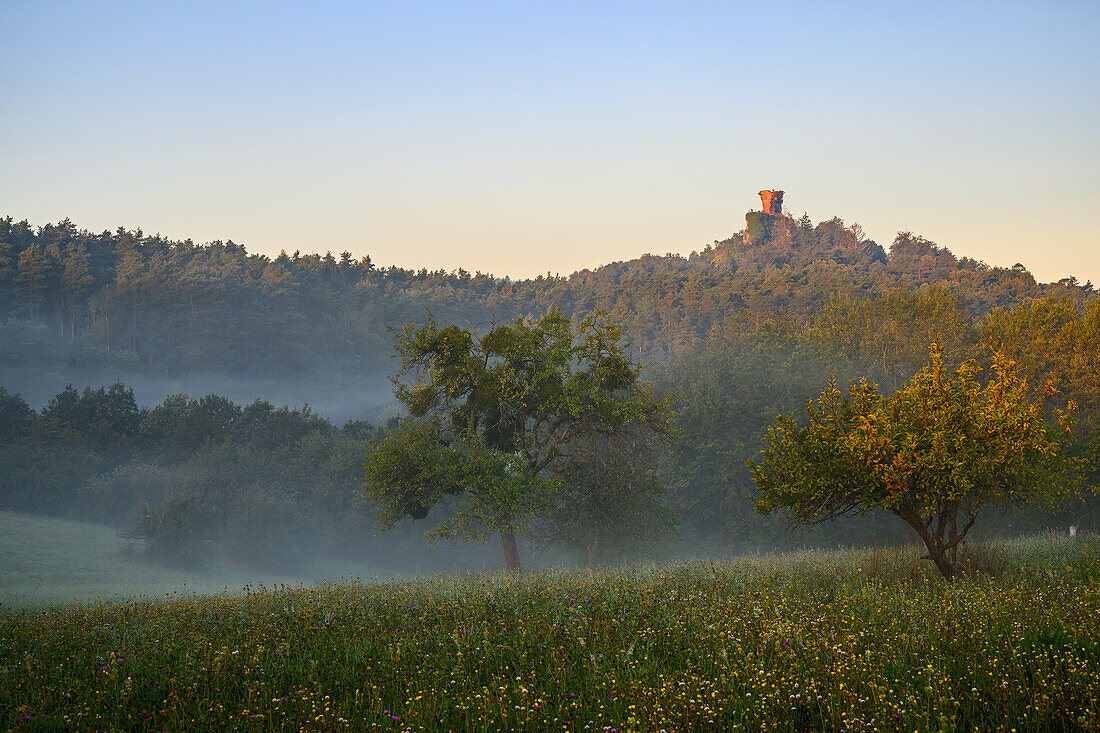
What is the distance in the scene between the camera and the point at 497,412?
31.1m

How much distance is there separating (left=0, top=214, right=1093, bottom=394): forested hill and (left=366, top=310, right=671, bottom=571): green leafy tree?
8486 cm

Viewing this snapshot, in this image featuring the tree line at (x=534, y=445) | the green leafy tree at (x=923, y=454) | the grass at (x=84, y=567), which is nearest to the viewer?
the green leafy tree at (x=923, y=454)

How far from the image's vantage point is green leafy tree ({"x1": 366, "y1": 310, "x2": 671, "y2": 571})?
2923cm

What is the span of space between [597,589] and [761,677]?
6719mm

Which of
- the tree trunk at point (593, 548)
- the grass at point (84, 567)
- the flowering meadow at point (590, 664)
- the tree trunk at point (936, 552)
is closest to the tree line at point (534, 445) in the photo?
the tree trunk at point (593, 548)

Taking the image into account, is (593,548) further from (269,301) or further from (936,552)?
(269,301)

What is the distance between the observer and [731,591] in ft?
40.5

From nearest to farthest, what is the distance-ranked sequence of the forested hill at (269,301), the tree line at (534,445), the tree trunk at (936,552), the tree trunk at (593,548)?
the tree trunk at (936,552), the tree line at (534,445), the tree trunk at (593,548), the forested hill at (269,301)

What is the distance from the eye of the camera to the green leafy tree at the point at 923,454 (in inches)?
576

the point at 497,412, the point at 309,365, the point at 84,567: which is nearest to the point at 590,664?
the point at 497,412

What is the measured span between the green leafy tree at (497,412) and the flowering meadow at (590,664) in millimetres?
17042

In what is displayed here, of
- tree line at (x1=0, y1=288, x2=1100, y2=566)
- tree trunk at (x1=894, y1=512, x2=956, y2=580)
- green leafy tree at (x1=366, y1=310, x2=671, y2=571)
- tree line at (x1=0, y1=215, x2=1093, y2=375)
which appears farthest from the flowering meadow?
tree line at (x1=0, y1=215, x2=1093, y2=375)

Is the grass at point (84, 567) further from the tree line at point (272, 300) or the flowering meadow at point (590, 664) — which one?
the tree line at point (272, 300)

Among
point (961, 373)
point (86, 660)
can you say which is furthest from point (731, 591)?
point (86, 660)
